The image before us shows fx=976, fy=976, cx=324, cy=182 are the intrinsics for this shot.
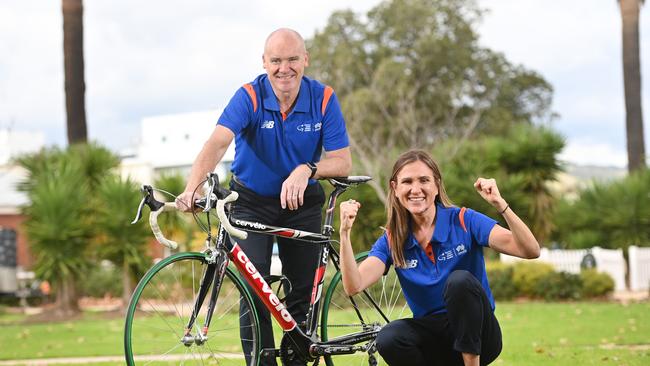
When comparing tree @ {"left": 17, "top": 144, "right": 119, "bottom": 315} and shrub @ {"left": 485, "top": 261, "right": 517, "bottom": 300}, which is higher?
tree @ {"left": 17, "top": 144, "right": 119, "bottom": 315}

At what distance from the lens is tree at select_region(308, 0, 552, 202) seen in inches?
1475

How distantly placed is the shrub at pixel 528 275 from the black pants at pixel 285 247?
42.3ft

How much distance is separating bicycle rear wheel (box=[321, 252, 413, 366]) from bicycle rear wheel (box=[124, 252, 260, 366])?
0.55 m

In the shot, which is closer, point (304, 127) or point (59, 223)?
point (304, 127)

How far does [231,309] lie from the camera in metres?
5.20

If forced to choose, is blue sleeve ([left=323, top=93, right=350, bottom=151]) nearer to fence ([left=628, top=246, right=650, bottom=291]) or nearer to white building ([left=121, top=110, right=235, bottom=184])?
fence ([left=628, top=246, right=650, bottom=291])

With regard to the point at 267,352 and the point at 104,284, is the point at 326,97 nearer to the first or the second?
the point at 267,352

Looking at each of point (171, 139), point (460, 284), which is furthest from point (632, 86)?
point (171, 139)

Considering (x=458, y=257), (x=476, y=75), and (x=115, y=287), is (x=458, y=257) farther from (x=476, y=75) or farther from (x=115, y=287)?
(x=476, y=75)

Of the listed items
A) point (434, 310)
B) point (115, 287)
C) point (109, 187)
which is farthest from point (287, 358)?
point (115, 287)

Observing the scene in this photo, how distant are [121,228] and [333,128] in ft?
39.6

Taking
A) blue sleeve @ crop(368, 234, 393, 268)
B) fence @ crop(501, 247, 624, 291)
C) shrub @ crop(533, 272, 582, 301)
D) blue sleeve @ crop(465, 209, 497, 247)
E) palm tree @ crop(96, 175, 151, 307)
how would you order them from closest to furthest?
blue sleeve @ crop(465, 209, 497, 247) < blue sleeve @ crop(368, 234, 393, 268) < palm tree @ crop(96, 175, 151, 307) < shrub @ crop(533, 272, 582, 301) < fence @ crop(501, 247, 624, 291)

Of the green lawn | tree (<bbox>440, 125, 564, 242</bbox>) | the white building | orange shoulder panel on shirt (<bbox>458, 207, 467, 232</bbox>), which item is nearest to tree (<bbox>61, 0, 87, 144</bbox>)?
the green lawn

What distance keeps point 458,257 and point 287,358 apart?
116 centimetres
